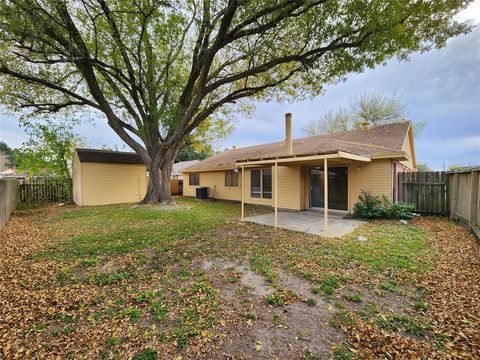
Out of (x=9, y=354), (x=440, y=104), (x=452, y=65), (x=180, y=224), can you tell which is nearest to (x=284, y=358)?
(x=9, y=354)

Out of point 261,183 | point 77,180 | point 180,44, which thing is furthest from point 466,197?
point 77,180

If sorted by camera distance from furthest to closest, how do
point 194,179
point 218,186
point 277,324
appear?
point 194,179 → point 218,186 → point 277,324

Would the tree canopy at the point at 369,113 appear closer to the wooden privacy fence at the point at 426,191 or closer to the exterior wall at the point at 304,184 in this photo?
the wooden privacy fence at the point at 426,191

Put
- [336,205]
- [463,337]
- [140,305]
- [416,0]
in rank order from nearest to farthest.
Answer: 1. [463,337]
2. [140,305]
3. [416,0]
4. [336,205]

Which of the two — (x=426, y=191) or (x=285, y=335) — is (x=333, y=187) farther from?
(x=285, y=335)

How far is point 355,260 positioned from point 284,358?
9.49 ft

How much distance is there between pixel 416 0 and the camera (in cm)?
575

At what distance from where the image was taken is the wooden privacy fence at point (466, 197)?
209 inches

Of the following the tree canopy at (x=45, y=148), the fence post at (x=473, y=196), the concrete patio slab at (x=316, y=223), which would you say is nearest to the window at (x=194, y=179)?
the tree canopy at (x=45, y=148)

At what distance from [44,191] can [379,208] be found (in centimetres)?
1732

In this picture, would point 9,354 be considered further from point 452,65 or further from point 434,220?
point 452,65

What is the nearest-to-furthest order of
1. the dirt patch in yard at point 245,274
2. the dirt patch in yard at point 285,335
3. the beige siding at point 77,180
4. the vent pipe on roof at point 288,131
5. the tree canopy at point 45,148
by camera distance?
1. the dirt patch in yard at point 285,335
2. the dirt patch in yard at point 245,274
3. the vent pipe on roof at point 288,131
4. the tree canopy at point 45,148
5. the beige siding at point 77,180

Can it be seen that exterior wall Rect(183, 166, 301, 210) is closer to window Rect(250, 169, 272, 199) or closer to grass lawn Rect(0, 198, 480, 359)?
window Rect(250, 169, 272, 199)

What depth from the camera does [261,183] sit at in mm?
11906
